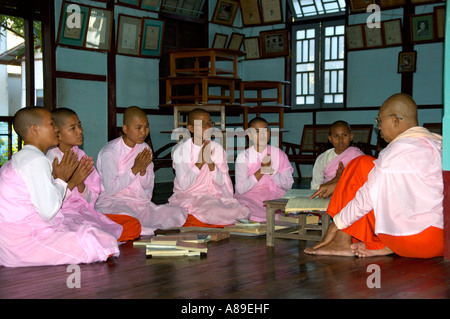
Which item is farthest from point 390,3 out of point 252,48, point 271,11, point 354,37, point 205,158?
point 205,158

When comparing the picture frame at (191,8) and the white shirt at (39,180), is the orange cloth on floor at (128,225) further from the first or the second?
the picture frame at (191,8)

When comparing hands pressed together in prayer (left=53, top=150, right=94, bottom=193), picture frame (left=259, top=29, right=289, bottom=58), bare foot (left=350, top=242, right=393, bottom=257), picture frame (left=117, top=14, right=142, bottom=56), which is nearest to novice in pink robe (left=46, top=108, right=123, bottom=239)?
hands pressed together in prayer (left=53, top=150, right=94, bottom=193)

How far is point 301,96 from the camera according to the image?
420 inches

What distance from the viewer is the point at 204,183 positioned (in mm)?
5098

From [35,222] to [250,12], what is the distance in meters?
8.42

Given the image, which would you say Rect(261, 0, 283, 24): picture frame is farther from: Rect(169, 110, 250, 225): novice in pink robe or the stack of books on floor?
the stack of books on floor

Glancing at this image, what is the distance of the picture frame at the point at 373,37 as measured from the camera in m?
9.63

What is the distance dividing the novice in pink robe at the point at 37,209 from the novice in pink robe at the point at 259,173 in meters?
2.13

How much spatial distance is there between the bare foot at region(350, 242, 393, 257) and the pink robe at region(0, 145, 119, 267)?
1.62 metres

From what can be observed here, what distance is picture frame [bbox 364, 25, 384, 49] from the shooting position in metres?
9.63

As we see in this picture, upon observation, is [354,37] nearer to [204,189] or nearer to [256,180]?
[256,180]

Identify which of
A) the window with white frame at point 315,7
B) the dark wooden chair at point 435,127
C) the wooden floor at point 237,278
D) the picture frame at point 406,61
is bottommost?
the wooden floor at point 237,278

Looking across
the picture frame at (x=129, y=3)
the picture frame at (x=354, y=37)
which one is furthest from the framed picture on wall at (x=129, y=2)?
the picture frame at (x=354, y=37)

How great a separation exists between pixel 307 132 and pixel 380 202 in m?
6.80
